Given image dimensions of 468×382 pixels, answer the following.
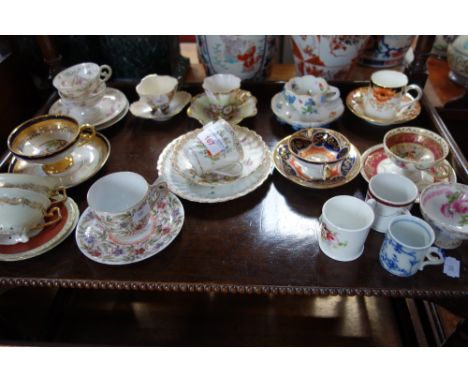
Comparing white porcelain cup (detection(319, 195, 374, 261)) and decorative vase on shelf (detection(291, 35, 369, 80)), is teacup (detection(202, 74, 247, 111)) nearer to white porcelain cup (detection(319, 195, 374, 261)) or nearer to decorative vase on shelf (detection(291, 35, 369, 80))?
decorative vase on shelf (detection(291, 35, 369, 80))

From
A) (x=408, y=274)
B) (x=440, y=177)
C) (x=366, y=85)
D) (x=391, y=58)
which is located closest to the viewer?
(x=408, y=274)

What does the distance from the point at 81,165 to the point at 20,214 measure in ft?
0.66

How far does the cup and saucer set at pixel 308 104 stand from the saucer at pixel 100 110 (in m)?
0.38

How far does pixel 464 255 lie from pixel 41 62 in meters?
1.22

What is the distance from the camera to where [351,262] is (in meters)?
0.64

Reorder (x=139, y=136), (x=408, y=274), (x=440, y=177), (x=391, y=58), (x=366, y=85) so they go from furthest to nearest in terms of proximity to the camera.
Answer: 1. (x=391, y=58)
2. (x=366, y=85)
3. (x=139, y=136)
4. (x=440, y=177)
5. (x=408, y=274)

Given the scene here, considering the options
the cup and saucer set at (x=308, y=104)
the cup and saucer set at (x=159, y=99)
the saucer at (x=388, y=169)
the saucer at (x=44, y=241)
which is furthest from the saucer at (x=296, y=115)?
the saucer at (x=44, y=241)

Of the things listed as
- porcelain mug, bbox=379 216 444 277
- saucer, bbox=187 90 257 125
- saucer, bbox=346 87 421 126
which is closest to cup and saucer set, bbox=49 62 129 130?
saucer, bbox=187 90 257 125

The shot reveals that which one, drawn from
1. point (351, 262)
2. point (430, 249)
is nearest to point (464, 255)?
point (430, 249)

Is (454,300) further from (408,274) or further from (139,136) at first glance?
(139,136)

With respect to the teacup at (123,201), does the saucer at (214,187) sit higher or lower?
lower

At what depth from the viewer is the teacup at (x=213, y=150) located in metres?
0.75

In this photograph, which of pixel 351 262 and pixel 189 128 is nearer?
pixel 351 262

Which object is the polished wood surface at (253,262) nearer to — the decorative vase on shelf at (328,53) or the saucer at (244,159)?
the saucer at (244,159)
